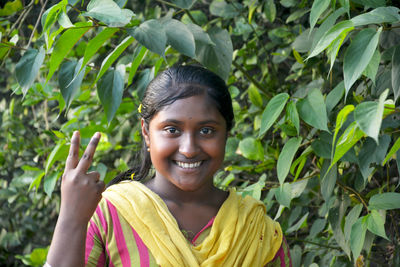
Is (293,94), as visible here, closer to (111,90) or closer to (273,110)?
(273,110)

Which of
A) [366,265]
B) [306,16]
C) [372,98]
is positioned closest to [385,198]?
[372,98]

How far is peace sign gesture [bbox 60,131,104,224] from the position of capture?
1236 millimetres

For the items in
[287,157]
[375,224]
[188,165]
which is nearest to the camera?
[188,165]

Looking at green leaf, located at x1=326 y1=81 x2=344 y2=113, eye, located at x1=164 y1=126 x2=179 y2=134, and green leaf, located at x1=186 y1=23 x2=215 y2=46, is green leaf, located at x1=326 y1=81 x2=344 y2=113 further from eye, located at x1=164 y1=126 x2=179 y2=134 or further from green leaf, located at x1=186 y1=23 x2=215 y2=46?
eye, located at x1=164 y1=126 x2=179 y2=134

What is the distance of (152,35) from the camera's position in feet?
4.55

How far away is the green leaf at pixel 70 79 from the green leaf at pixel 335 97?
65 centimetres

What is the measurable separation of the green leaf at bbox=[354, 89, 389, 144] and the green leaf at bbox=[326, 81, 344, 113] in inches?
21.1

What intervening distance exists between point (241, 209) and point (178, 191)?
0.16 meters

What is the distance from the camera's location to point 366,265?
73.7 inches

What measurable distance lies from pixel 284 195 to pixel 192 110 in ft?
1.56

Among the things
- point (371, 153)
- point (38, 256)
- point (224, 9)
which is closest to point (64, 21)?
point (371, 153)

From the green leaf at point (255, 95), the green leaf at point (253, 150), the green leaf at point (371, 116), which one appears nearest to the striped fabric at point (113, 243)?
the green leaf at point (371, 116)

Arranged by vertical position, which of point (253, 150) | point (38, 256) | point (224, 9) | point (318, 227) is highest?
point (224, 9)

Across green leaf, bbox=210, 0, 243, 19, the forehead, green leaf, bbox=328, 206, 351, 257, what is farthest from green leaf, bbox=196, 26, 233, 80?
green leaf, bbox=210, 0, 243, 19
